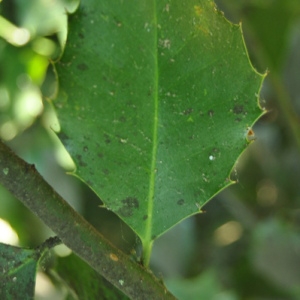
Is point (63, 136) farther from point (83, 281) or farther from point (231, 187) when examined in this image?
point (231, 187)

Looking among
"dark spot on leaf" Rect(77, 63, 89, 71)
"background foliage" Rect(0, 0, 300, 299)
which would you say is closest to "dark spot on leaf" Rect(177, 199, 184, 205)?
"dark spot on leaf" Rect(77, 63, 89, 71)

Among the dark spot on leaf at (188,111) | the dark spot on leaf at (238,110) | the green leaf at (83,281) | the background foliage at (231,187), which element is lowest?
the background foliage at (231,187)

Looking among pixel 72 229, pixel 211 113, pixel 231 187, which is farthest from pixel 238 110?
pixel 231 187

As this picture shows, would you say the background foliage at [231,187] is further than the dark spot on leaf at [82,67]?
Yes

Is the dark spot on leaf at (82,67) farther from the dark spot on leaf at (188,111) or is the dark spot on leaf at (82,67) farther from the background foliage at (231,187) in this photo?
the background foliage at (231,187)

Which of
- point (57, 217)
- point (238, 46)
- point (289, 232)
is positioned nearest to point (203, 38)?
point (238, 46)

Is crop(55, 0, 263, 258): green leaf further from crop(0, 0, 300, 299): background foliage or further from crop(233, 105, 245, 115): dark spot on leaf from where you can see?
crop(0, 0, 300, 299): background foliage

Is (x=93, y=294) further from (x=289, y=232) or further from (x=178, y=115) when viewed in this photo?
(x=289, y=232)

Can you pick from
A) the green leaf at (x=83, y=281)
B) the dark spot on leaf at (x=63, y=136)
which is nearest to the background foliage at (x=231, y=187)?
the green leaf at (x=83, y=281)
